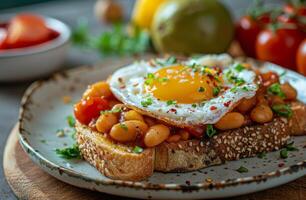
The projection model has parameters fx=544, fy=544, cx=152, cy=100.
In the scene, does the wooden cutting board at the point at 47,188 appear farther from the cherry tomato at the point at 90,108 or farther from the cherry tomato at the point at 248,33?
the cherry tomato at the point at 248,33

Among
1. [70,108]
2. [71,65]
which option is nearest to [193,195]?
[70,108]

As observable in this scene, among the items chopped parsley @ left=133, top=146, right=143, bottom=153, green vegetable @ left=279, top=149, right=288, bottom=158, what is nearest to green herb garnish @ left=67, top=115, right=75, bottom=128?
chopped parsley @ left=133, top=146, right=143, bottom=153

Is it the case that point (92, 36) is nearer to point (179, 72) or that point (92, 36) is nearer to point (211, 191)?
point (179, 72)

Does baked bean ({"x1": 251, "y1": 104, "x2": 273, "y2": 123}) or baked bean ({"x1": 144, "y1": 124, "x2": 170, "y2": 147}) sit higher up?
baked bean ({"x1": 251, "y1": 104, "x2": 273, "y2": 123})

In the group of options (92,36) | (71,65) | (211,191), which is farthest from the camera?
(92,36)

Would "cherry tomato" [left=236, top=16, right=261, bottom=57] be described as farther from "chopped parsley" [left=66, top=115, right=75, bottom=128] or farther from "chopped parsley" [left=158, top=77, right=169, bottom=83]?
"chopped parsley" [left=66, top=115, right=75, bottom=128]

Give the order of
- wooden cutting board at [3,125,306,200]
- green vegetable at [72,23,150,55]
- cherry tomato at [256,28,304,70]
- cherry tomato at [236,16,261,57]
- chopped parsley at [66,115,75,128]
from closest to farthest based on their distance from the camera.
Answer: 1. wooden cutting board at [3,125,306,200]
2. chopped parsley at [66,115,75,128]
3. cherry tomato at [256,28,304,70]
4. cherry tomato at [236,16,261,57]
5. green vegetable at [72,23,150,55]

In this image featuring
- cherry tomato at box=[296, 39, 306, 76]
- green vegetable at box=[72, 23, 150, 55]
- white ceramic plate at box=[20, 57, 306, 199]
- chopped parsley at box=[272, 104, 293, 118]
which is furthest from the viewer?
green vegetable at box=[72, 23, 150, 55]

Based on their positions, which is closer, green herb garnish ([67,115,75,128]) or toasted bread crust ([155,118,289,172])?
toasted bread crust ([155,118,289,172])
